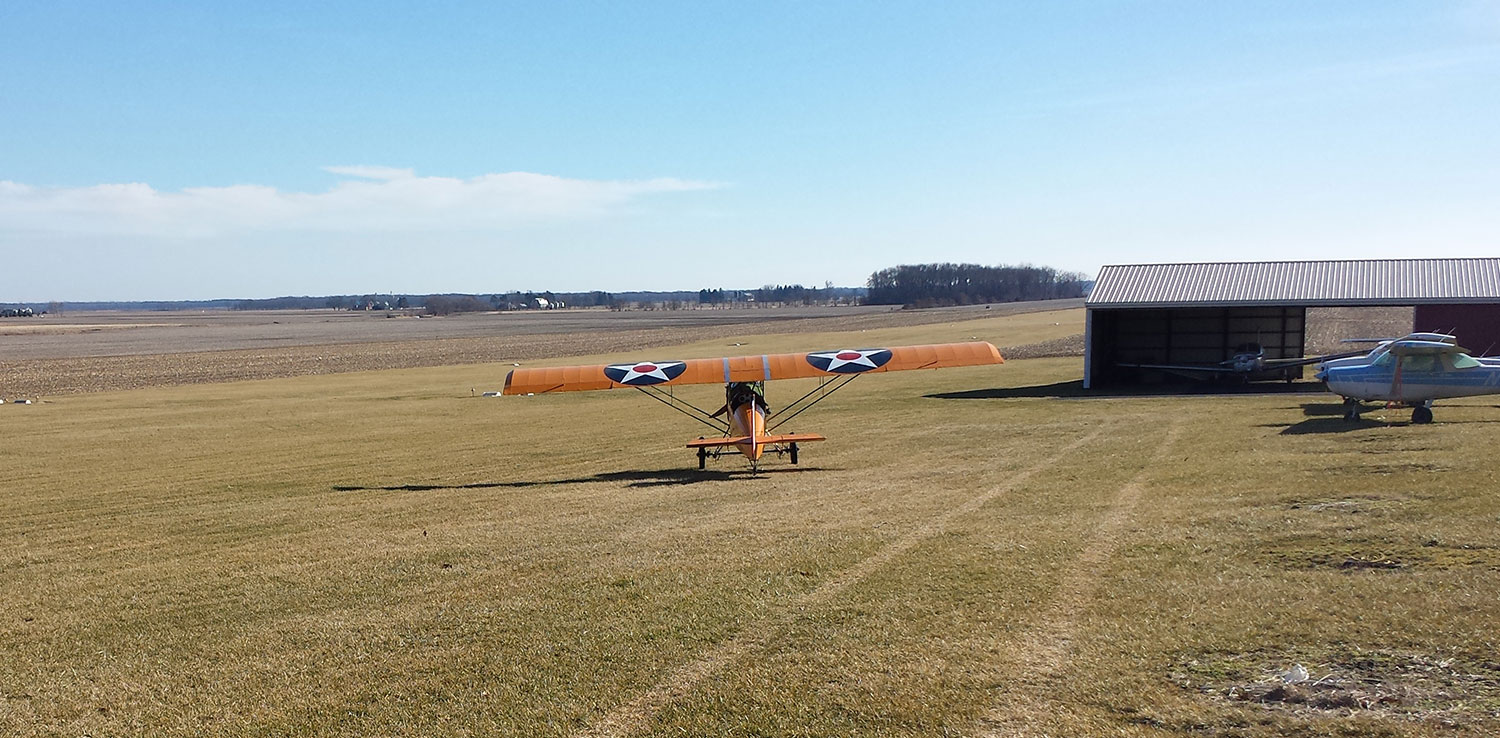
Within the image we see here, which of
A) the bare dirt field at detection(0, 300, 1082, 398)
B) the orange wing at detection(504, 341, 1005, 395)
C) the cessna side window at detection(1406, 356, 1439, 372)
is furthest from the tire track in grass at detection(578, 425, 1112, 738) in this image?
the bare dirt field at detection(0, 300, 1082, 398)

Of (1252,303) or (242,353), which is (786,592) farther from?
(242,353)

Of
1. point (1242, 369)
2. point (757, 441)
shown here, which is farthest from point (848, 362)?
point (1242, 369)

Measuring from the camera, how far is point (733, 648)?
8.17 m

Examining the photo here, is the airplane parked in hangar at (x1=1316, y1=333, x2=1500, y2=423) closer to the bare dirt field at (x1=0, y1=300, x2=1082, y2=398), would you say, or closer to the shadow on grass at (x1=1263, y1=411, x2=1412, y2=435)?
the shadow on grass at (x1=1263, y1=411, x2=1412, y2=435)

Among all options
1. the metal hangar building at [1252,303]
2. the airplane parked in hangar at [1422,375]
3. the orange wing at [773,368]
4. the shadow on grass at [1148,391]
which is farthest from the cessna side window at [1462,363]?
the metal hangar building at [1252,303]

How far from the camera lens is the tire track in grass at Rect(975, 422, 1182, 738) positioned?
6.54m

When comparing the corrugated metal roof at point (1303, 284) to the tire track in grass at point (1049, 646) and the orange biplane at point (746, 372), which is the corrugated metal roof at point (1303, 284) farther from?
the tire track in grass at point (1049, 646)

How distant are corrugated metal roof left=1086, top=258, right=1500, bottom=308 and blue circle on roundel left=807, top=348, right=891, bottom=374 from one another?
46.5 ft

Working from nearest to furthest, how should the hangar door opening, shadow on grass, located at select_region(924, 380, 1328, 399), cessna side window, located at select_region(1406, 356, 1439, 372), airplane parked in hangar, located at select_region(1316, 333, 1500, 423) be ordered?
airplane parked in hangar, located at select_region(1316, 333, 1500, 423) < cessna side window, located at select_region(1406, 356, 1439, 372) < shadow on grass, located at select_region(924, 380, 1328, 399) < the hangar door opening

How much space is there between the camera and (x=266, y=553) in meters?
12.5

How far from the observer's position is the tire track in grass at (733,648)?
6.86m

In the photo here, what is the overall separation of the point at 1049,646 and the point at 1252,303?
2691 centimetres

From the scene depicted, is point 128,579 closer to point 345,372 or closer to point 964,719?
point 964,719

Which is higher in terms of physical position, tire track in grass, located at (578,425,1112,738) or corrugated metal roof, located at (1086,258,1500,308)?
corrugated metal roof, located at (1086,258,1500,308)
